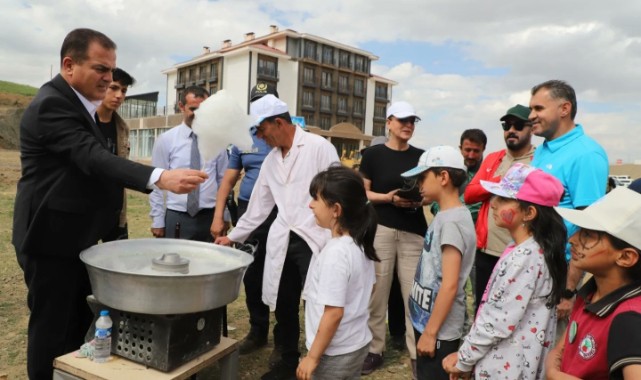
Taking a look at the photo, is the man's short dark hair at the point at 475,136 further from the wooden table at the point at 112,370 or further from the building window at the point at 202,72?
the building window at the point at 202,72

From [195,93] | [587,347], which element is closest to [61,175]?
[195,93]

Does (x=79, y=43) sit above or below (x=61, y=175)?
above

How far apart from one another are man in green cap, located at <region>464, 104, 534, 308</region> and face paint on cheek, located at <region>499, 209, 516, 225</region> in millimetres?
1030

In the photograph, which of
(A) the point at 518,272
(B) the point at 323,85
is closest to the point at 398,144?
(A) the point at 518,272

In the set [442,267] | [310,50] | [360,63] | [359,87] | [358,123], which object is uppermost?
[360,63]

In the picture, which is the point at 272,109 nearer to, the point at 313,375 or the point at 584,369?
the point at 313,375

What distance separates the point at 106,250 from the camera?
223 centimetres

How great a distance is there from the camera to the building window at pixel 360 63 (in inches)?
2023

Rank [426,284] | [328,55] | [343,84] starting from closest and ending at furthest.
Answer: [426,284], [328,55], [343,84]

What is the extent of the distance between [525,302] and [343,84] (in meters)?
50.1

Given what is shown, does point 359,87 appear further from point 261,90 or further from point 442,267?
point 442,267

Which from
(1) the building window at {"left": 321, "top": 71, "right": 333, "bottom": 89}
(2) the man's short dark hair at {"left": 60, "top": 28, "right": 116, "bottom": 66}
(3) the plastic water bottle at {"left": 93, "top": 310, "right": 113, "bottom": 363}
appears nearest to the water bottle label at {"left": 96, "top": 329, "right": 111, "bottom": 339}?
(3) the plastic water bottle at {"left": 93, "top": 310, "right": 113, "bottom": 363}

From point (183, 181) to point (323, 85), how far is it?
155ft

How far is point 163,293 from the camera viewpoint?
5.80 ft
